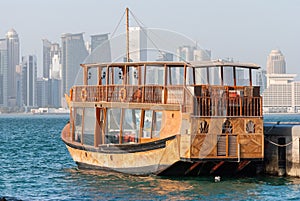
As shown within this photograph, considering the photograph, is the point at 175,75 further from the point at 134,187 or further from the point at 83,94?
the point at 134,187

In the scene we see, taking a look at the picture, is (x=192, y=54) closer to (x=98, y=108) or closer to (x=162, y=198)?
(x=98, y=108)

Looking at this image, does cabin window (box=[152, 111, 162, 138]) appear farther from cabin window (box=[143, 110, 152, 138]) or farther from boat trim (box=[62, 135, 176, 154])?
boat trim (box=[62, 135, 176, 154])

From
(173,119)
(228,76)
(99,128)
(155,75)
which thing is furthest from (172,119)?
(99,128)

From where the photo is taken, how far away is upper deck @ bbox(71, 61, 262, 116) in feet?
87.7

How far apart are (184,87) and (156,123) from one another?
211cm

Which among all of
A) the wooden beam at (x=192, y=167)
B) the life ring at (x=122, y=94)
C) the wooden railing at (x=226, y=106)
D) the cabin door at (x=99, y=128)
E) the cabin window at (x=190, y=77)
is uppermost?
the cabin window at (x=190, y=77)

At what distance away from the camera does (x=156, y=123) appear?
92.4 feet

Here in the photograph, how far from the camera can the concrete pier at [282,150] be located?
27.4 metres

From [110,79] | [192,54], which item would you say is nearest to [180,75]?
[192,54]

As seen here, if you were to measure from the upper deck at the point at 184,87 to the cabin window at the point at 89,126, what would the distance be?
19.5 inches

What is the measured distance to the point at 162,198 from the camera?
23.8m

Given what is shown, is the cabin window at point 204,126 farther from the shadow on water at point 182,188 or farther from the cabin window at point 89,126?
the cabin window at point 89,126

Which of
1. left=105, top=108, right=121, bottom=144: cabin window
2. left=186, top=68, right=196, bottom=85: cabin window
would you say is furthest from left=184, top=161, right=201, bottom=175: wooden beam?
left=105, top=108, right=121, bottom=144: cabin window

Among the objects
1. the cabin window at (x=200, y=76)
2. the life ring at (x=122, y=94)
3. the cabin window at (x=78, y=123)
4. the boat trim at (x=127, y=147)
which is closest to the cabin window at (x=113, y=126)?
the boat trim at (x=127, y=147)
